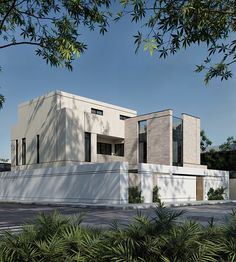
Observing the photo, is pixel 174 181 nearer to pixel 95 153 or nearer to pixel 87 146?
pixel 95 153

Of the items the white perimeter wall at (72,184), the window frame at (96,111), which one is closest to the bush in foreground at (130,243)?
the white perimeter wall at (72,184)

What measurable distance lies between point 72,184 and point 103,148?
9620 millimetres

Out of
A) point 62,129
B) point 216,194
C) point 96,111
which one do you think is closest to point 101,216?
point 62,129

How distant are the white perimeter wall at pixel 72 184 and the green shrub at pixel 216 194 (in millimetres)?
12734

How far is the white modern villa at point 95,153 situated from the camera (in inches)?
1219

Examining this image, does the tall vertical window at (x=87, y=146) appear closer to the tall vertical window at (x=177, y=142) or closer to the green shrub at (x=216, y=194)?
the tall vertical window at (x=177, y=142)

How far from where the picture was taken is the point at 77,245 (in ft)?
16.6

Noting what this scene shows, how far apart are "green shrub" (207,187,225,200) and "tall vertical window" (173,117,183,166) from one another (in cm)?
464

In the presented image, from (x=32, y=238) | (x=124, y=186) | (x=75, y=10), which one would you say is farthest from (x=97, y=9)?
(x=124, y=186)

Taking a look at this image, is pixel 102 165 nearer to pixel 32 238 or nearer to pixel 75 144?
pixel 75 144

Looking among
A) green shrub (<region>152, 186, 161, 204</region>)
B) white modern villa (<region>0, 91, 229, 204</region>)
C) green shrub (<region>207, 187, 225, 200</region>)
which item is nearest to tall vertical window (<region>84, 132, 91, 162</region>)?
white modern villa (<region>0, 91, 229, 204</region>)

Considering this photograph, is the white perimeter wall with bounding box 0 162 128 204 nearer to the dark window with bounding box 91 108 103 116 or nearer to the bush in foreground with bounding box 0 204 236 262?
the dark window with bounding box 91 108 103 116

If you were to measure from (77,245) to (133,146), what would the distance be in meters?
33.6

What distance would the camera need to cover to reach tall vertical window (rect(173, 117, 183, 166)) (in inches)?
1427
